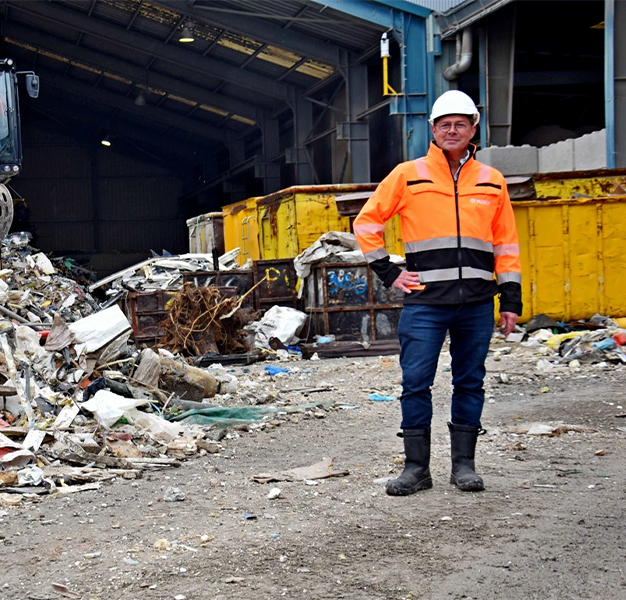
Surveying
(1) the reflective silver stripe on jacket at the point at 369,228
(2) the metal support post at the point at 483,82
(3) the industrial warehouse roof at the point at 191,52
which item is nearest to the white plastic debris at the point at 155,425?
(1) the reflective silver stripe on jacket at the point at 369,228

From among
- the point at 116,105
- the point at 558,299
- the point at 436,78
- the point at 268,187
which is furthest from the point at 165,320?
the point at 116,105

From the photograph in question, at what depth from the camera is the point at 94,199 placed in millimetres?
36562

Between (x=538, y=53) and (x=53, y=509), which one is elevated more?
(x=538, y=53)

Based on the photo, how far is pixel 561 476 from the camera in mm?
4301

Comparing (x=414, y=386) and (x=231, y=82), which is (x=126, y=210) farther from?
(x=414, y=386)

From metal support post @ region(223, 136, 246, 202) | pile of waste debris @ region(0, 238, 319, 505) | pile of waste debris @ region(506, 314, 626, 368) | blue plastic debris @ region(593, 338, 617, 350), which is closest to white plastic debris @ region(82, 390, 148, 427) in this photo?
pile of waste debris @ region(0, 238, 319, 505)

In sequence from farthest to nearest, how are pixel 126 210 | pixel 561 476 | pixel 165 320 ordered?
pixel 126 210
pixel 165 320
pixel 561 476

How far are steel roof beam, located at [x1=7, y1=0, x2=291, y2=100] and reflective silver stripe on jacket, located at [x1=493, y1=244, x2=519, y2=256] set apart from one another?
787 inches

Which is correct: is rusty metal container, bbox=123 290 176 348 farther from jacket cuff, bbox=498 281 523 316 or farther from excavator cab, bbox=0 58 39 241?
jacket cuff, bbox=498 281 523 316

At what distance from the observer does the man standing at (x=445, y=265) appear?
157 inches

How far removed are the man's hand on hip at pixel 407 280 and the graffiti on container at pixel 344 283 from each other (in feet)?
23.6

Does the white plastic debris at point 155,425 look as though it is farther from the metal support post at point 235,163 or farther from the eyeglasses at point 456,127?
the metal support post at point 235,163

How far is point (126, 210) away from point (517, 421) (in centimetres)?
3247

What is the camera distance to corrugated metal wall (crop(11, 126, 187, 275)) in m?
36.2
